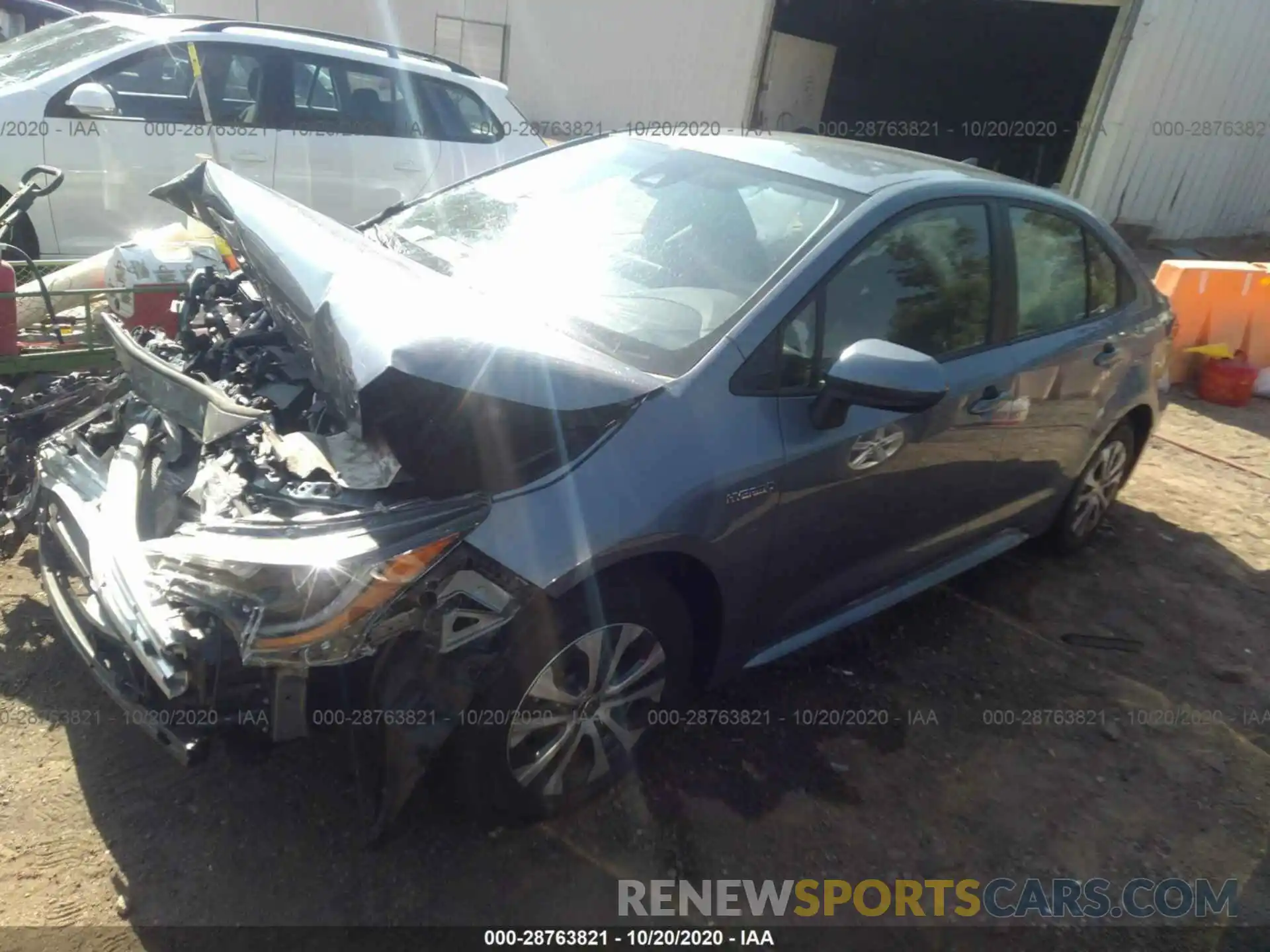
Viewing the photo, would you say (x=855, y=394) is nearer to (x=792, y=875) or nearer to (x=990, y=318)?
(x=990, y=318)

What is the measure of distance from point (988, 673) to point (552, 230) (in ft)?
7.64

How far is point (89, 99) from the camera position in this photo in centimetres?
548

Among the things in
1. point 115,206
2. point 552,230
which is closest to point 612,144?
point 552,230

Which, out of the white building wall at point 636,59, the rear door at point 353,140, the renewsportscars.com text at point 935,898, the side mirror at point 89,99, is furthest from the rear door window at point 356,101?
the white building wall at point 636,59

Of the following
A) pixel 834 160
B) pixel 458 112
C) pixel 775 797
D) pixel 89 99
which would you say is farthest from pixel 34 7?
pixel 775 797

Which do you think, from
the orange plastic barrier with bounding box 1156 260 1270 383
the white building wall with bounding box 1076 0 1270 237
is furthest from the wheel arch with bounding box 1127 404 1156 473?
the white building wall with bounding box 1076 0 1270 237

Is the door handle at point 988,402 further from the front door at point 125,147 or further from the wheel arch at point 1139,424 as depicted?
the front door at point 125,147

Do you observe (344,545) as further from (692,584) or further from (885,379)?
(885,379)

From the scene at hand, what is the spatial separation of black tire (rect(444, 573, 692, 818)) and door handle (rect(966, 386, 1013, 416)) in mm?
1361

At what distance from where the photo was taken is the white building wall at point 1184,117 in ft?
36.2

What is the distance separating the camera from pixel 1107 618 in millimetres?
4215

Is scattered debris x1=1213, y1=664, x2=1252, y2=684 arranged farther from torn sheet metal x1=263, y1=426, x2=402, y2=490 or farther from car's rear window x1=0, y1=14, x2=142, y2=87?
car's rear window x1=0, y1=14, x2=142, y2=87

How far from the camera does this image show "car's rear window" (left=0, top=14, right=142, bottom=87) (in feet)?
18.9

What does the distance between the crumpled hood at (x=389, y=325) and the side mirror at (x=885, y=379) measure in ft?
1.74
